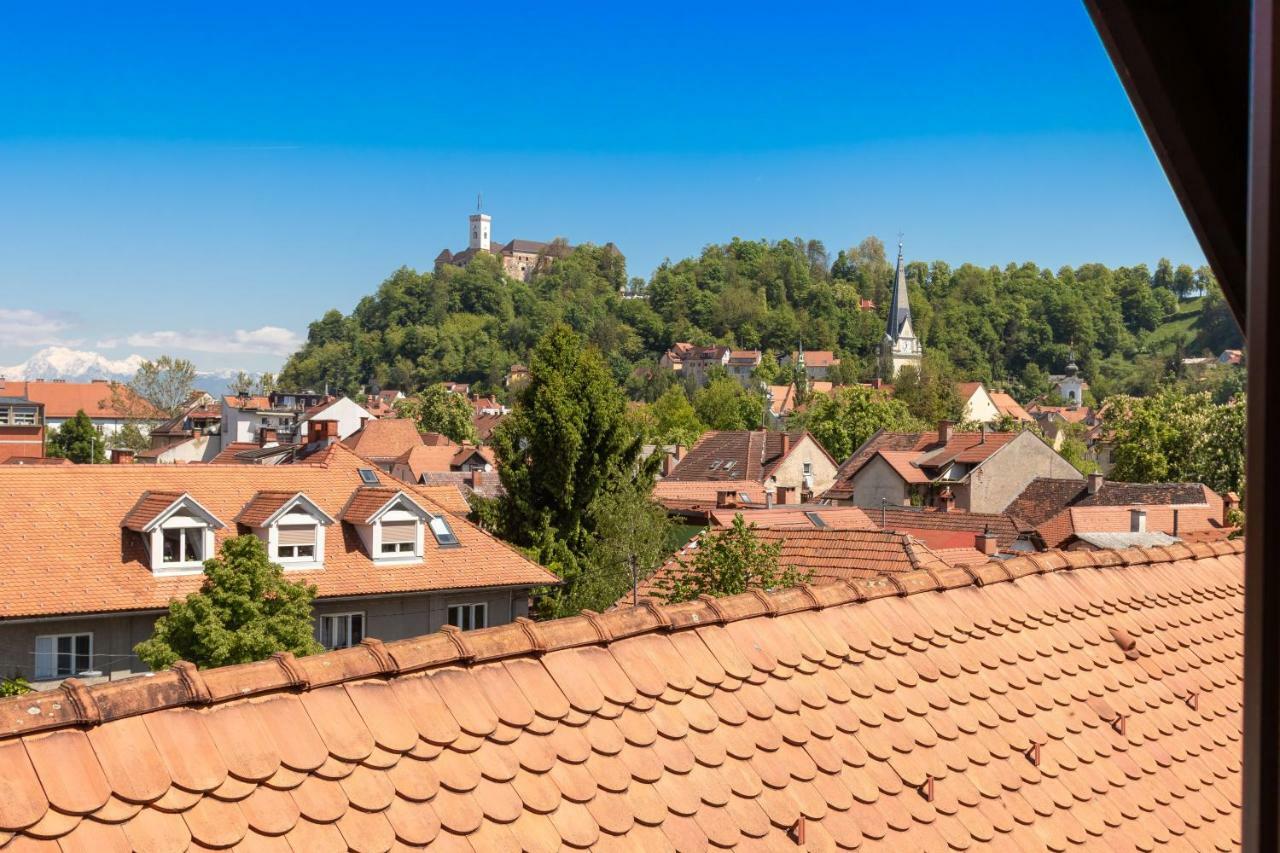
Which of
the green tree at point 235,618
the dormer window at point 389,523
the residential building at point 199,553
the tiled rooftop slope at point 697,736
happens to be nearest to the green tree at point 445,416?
the residential building at point 199,553

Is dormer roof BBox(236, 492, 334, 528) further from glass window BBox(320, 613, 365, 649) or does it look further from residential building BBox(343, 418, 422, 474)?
residential building BBox(343, 418, 422, 474)

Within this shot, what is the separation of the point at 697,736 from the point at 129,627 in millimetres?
19882

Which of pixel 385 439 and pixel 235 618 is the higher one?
pixel 385 439

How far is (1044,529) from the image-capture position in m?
34.9

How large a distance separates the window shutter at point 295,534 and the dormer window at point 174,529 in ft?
4.60

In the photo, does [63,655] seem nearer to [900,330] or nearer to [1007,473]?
[1007,473]

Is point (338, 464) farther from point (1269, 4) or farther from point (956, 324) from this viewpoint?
point (956, 324)

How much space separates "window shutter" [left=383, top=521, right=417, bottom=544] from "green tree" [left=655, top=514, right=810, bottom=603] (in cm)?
744

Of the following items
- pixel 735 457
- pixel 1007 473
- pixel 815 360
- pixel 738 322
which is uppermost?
pixel 738 322

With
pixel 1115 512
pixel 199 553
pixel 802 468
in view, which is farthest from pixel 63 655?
pixel 802 468

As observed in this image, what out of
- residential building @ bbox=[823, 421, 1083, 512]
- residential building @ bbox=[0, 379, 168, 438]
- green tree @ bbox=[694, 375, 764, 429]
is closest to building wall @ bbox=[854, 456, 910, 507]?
residential building @ bbox=[823, 421, 1083, 512]

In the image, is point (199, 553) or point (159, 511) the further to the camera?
point (199, 553)

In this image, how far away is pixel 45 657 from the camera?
20.7 meters

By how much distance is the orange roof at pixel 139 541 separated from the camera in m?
21.5
